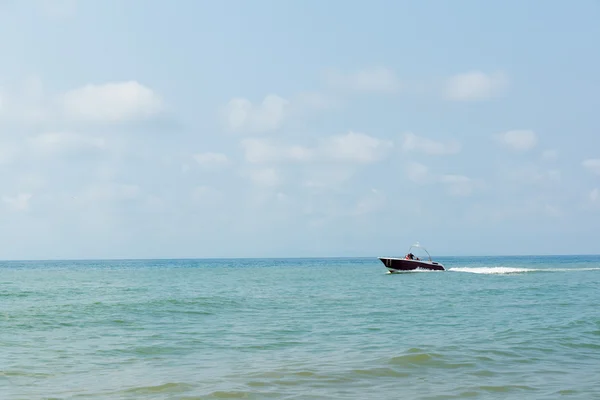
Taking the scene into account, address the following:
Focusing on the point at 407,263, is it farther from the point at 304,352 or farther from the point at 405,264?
the point at 304,352

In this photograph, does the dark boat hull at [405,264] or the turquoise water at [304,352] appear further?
the dark boat hull at [405,264]

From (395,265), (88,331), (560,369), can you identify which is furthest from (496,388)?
(395,265)

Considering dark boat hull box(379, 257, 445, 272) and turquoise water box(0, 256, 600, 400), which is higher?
dark boat hull box(379, 257, 445, 272)

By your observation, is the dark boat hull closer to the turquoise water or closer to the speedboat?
the speedboat

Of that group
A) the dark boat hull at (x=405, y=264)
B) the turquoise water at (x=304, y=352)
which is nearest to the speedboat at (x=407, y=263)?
the dark boat hull at (x=405, y=264)

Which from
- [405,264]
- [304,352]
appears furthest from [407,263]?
[304,352]

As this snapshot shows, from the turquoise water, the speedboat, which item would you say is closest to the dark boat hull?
the speedboat

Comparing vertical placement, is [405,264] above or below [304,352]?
above

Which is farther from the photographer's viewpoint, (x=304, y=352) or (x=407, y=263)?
(x=407, y=263)

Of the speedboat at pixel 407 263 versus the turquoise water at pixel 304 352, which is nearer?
the turquoise water at pixel 304 352

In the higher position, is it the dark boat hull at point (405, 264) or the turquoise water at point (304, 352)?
the dark boat hull at point (405, 264)

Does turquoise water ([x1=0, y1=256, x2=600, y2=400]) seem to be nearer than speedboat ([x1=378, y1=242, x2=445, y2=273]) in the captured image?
Yes

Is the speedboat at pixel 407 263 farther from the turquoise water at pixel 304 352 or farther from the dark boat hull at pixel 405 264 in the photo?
the turquoise water at pixel 304 352

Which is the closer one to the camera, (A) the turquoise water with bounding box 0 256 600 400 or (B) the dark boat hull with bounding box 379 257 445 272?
(A) the turquoise water with bounding box 0 256 600 400
